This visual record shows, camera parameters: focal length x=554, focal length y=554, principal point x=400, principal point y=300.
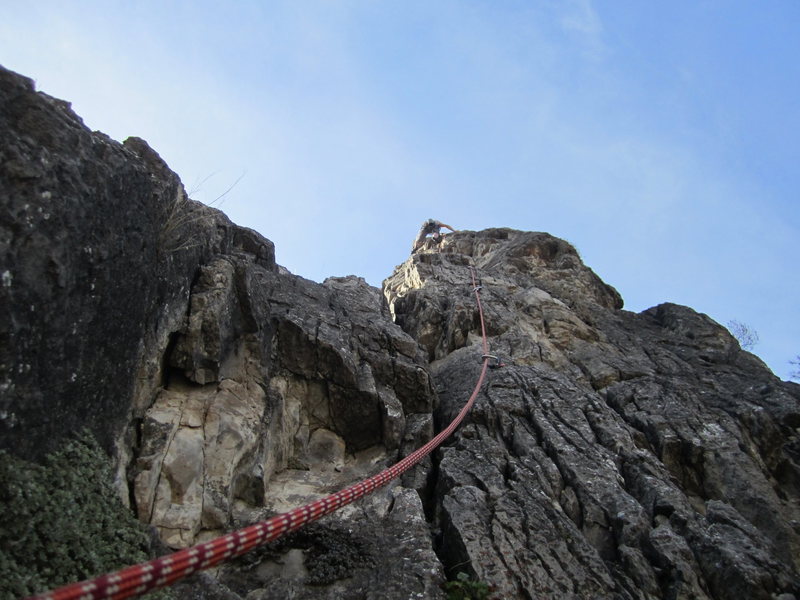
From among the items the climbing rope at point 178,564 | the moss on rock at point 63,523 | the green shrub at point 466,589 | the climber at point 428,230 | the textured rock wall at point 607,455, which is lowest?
the moss on rock at point 63,523

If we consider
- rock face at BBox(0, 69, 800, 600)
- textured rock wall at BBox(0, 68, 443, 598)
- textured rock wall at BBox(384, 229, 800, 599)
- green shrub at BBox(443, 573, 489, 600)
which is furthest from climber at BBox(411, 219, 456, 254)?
green shrub at BBox(443, 573, 489, 600)

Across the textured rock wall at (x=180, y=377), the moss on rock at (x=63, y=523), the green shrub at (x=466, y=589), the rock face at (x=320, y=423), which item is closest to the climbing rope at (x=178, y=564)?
the moss on rock at (x=63, y=523)

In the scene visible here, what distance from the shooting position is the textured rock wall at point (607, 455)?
9602 millimetres

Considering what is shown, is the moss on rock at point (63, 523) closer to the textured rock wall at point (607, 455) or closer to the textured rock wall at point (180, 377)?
the textured rock wall at point (180, 377)

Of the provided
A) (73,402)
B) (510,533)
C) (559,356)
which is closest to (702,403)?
(559,356)

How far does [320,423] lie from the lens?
12812 millimetres

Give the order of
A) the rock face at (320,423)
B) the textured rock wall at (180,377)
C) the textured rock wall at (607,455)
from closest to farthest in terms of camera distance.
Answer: the textured rock wall at (180,377) → the rock face at (320,423) → the textured rock wall at (607,455)

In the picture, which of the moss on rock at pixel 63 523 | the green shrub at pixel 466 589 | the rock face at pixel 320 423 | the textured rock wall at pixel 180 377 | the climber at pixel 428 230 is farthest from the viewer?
the climber at pixel 428 230

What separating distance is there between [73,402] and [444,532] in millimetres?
6456

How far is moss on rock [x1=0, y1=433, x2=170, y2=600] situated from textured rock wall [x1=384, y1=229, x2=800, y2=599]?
17.0 feet

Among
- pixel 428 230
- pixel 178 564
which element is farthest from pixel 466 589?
pixel 428 230

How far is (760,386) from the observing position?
57.0 ft

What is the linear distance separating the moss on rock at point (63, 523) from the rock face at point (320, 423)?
225 mm

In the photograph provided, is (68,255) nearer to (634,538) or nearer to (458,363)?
(634,538)
